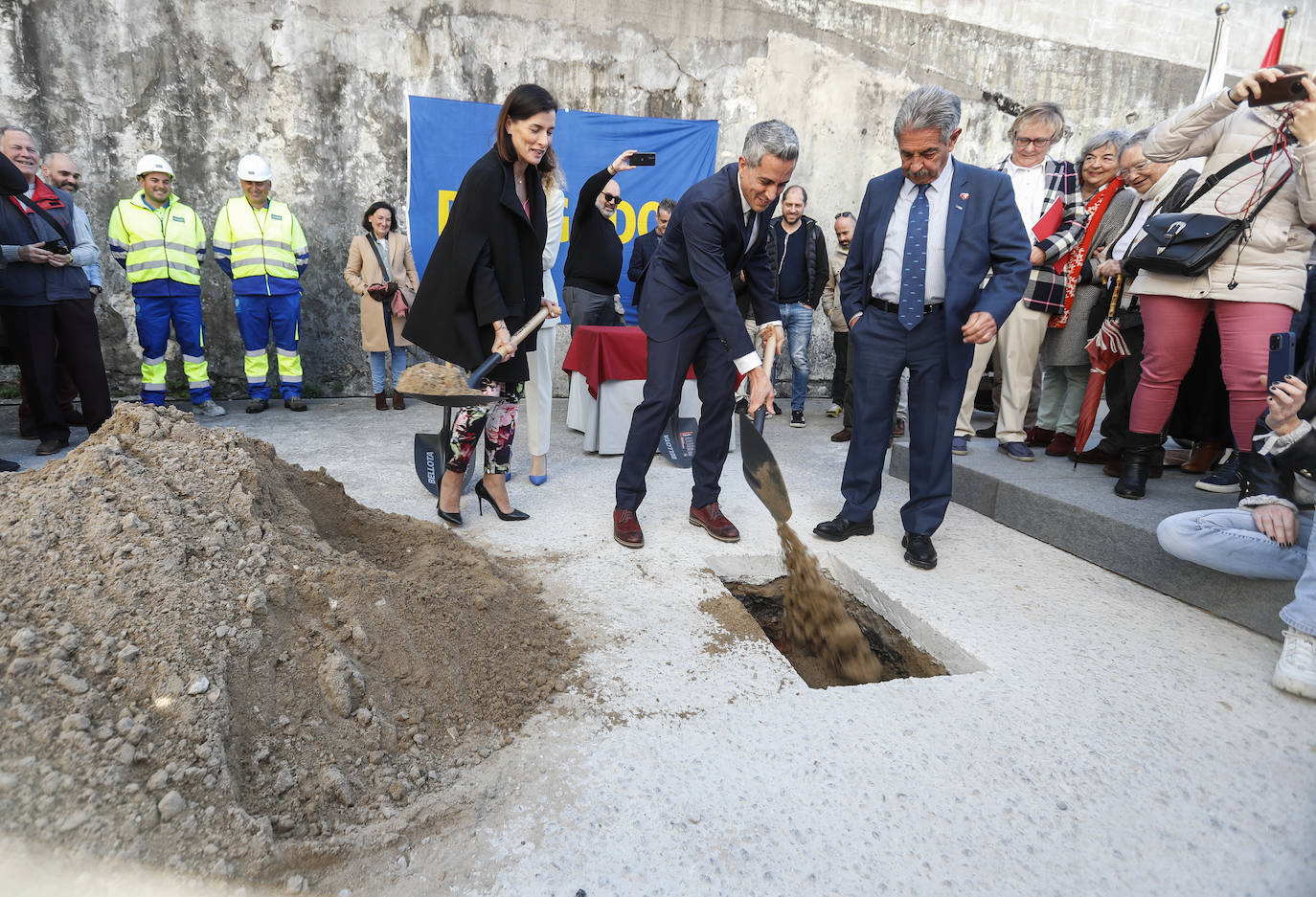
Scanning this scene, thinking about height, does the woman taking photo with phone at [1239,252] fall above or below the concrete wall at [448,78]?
below

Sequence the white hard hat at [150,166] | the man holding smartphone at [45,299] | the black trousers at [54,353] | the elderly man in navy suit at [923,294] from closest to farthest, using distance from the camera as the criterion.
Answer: the elderly man in navy suit at [923,294] → the man holding smartphone at [45,299] → the black trousers at [54,353] → the white hard hat at [150,166]

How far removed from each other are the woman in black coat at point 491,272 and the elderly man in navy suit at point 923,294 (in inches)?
52.9

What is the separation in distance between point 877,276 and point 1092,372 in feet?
4.93

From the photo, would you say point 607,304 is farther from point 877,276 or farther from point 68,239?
point 68,239

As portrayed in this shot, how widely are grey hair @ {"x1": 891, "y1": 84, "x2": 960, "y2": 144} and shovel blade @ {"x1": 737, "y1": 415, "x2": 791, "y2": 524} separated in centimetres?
125

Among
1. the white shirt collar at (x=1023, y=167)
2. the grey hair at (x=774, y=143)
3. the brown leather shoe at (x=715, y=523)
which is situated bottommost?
the brown leather shoe at (x=715, y=523)

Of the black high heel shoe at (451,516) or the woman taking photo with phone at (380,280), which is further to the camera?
the woman taking photo with phone at (380,280)

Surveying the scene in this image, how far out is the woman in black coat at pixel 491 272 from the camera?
111 inches

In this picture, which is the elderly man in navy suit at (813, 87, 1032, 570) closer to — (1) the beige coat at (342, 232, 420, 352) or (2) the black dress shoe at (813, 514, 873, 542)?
(2) the black dress shoe at (813, 514, 873, 542)

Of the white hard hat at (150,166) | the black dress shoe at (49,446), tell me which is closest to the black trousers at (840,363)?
the white hard hat at (150,166)

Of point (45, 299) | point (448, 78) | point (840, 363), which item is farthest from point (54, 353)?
point (840, 363)

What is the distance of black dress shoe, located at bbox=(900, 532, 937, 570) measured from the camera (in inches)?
112

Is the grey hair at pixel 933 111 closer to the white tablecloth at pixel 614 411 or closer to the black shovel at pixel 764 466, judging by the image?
the black shovel at pixel 764 466

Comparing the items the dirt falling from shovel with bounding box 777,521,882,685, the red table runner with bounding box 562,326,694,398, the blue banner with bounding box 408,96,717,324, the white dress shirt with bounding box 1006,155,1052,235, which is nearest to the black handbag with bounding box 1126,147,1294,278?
the white dress shirt with bounding box 1006,155,1052,235
